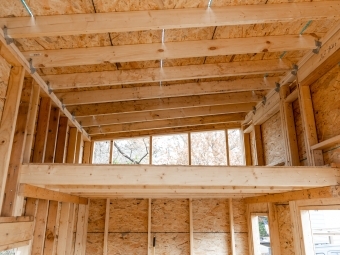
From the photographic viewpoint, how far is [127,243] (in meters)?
5.04

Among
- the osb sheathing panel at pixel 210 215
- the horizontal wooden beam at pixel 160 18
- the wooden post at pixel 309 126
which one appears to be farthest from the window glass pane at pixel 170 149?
the horizontal wooden beam at pixel 160 18

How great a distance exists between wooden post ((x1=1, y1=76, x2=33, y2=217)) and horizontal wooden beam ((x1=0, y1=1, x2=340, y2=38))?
0.84m

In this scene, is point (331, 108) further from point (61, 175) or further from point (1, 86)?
point (1, 86)

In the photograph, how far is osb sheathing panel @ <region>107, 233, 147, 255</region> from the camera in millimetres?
4996

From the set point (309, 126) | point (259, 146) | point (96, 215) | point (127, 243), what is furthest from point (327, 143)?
point (96, 215)

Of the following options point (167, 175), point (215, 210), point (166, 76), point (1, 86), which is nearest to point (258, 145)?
point (215, 210)

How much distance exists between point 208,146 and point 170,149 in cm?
84

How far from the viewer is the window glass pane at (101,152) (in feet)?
18.9

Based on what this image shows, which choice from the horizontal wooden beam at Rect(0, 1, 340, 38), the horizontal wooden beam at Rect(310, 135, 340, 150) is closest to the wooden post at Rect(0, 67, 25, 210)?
the horizontal wooden beam at Rect(0, 1, 340, 38)

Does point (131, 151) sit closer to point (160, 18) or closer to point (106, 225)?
point (106, 225)

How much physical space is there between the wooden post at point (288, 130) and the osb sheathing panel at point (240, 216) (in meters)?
1.93

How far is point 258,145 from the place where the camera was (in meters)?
4.90

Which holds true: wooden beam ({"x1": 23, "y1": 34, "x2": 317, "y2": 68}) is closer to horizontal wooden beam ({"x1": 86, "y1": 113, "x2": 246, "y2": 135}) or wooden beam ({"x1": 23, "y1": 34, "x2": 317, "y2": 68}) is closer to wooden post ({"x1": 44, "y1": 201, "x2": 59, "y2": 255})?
wooden post ({"x1": 44, "y1": 201, "x2": 59, "y2": 255})

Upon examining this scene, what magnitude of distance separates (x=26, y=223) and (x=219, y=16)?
9.20 feet
